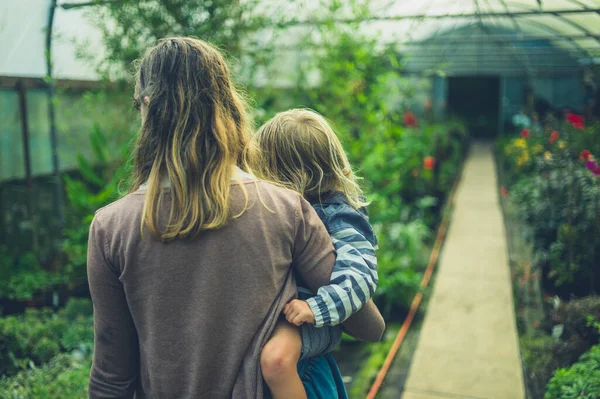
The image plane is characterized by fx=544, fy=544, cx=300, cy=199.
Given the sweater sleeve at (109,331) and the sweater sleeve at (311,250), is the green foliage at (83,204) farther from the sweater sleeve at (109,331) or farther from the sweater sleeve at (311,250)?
the sweater sleeve at (311,250)

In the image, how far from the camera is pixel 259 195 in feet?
3.87

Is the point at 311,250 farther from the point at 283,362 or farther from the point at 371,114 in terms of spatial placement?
the point at 371,114

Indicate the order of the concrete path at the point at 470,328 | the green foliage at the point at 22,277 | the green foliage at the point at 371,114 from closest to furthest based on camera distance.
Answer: the concrete path at the point at 470,328, the green foliage at the point at 22,277, the green foliage at the point at 371,114

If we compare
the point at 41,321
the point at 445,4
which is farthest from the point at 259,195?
the point at 445,4

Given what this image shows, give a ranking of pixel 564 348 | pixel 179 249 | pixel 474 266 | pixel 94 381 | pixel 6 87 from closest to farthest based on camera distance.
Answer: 1. pixel 179 249
2. pixel 94 381
3. pixel 564 348
4. pixel 6 87
5. pixel 474 266

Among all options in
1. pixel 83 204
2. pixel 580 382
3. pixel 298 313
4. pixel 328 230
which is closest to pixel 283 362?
pixel 298 313

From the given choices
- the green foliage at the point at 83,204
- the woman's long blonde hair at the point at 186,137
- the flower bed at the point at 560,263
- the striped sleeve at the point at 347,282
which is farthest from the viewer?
the green foliage at the point at 83,204

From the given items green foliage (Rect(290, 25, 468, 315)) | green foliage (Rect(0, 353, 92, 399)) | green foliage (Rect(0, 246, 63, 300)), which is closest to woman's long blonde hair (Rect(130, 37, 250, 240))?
green foliage (Rect(0, 353, 92, 399))

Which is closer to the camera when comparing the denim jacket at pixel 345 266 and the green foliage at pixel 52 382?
the denim jacket at pixel 345 266

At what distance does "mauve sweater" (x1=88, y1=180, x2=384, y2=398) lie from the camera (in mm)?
1143

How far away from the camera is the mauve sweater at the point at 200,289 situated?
114 centimetres

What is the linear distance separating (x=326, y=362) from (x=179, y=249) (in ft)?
1.75

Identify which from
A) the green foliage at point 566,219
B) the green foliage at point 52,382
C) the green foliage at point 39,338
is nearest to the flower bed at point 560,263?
the green foliage at point 566,219

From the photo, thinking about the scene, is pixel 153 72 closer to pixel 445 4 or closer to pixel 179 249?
pixel 179 249
